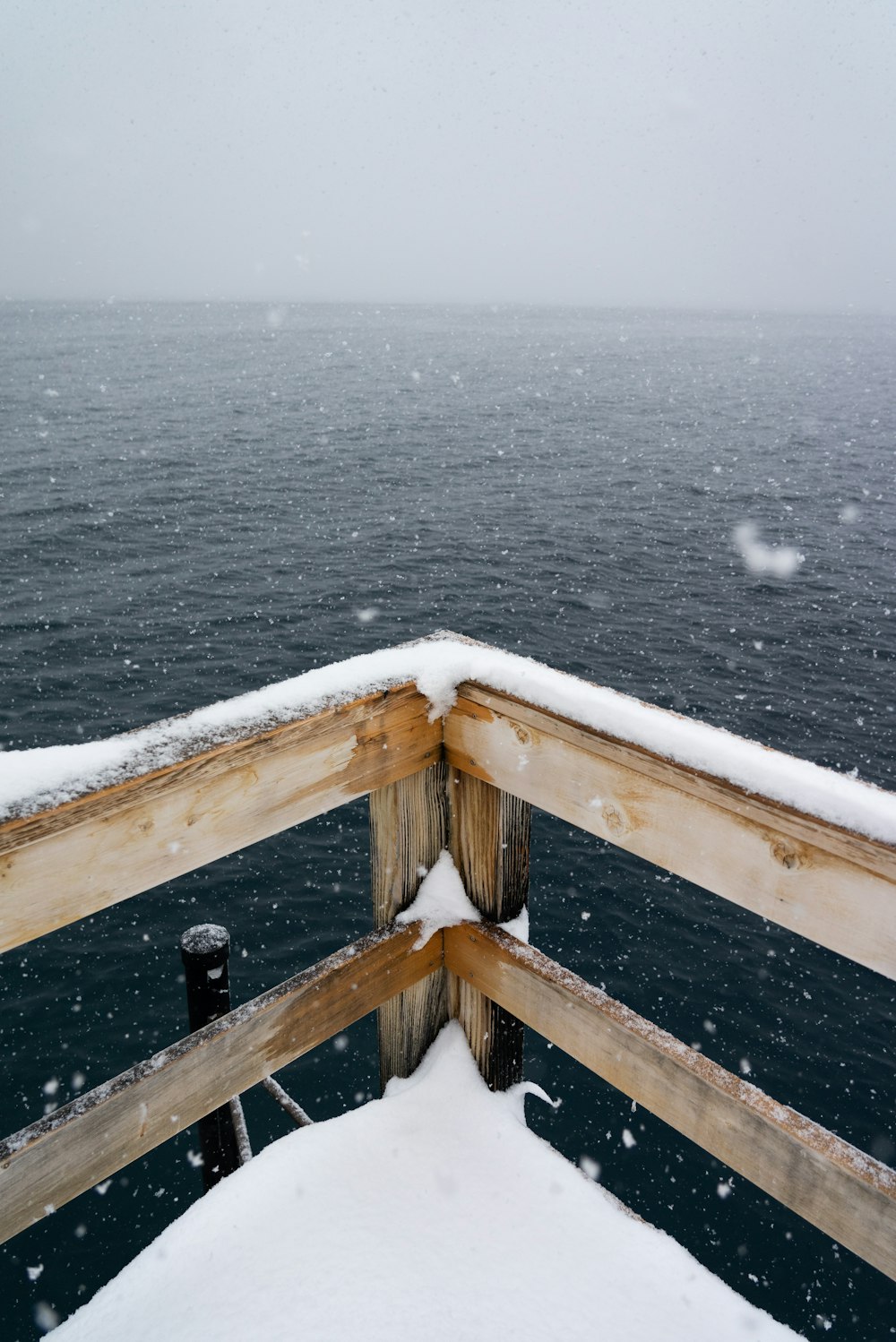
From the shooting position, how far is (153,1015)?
10.0m

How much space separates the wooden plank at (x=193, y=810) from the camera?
5.04 feet

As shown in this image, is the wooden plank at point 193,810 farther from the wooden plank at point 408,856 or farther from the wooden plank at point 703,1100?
the wooden plank at point 703,1100

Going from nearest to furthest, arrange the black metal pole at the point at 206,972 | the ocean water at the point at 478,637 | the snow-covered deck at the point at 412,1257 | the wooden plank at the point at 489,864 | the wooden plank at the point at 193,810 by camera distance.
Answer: the wooden plank at the point at 193,810 → the snow-covered deck at the point at 412,1257 → the wooden plank at the point at 489,864 → the black metal pole at the point at 206,972 → the ocean water at the point at 478,637

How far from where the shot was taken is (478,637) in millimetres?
19453

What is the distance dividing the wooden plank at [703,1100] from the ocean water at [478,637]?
6.85 meters

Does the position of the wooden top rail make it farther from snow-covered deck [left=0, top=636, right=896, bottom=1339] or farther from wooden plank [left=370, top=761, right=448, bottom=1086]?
wooden plank [left=370, top=761, right=448, bottom=1086]

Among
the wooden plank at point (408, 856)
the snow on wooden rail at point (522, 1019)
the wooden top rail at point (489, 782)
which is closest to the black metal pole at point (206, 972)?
the wooden plank at point (408, 856)

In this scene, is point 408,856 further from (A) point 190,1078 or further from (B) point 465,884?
(A) point 190,1078

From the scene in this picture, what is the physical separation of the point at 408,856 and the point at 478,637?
1703cm

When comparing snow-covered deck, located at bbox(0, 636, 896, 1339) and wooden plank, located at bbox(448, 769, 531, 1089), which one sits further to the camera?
wooden plank, located at bbox(448, 769, 531, 1089)

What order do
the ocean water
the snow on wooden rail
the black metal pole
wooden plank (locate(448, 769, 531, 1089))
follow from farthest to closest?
the ocean water < the black metal pole < wooden plank (locate(448, 769, 531, 1089)) < the snow on wooden rail

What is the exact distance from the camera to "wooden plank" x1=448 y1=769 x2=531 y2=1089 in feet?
7.98

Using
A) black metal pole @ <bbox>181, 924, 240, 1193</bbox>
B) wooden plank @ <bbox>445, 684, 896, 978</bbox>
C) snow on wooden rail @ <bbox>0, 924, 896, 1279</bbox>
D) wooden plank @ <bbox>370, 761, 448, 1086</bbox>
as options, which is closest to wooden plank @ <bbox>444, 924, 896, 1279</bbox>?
snow on wooden rail @ <bbox>0, 924, 896, 1279</bbox>

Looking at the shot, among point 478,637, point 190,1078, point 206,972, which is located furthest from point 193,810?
point 478,637
